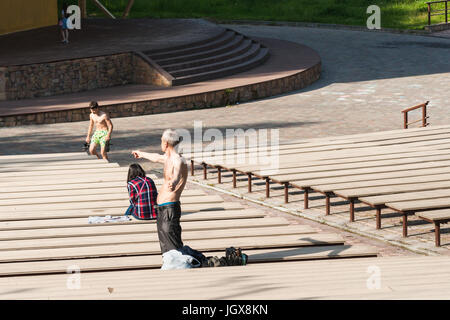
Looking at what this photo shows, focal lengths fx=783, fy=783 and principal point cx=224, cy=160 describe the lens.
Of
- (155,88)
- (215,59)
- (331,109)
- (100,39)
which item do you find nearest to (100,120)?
(331,109)

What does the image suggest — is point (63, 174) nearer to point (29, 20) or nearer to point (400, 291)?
point (400, 291)

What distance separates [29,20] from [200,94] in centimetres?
1085

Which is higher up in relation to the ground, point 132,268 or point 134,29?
point 134,29

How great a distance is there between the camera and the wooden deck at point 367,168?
36.2 ft

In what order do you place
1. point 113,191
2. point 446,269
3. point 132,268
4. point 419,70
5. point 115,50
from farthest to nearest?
point 419,70 → point 115,50 → point 113,191 → point 132,268 → point 446,269

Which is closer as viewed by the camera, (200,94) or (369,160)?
(369,160)

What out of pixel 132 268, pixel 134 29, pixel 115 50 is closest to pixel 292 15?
pixel 134 29

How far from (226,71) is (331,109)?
16.6ft

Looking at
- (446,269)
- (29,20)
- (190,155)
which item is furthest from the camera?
(29,20)

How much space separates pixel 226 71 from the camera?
25.2m

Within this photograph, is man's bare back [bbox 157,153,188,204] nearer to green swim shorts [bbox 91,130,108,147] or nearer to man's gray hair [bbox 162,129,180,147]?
man's gray hair [bbox 162,129,180,147]

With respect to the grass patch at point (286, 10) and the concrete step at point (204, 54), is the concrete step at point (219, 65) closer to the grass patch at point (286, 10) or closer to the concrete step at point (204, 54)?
the concrete step at point (204, 54)

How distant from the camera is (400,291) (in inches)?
246
